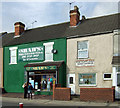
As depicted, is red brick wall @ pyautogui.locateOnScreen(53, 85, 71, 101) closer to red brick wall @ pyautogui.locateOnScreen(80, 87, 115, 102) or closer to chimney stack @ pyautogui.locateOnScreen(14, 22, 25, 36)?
red brick wall @ pyautogui.locateOnScreen(80, 87, 115, 102)

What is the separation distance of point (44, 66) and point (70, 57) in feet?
8.95

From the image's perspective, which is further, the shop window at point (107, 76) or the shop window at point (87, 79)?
the shop window at point (87, 79)

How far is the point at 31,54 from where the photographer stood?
20938 millimetres

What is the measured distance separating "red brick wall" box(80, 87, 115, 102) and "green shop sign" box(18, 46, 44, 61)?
7254mm

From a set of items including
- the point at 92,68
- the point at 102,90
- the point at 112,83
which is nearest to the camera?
the point at 102,90

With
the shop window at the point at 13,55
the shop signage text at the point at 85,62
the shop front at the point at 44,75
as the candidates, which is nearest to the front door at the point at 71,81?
the shop front at the point at 44,75

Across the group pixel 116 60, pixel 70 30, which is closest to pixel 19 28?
pixel 70 30

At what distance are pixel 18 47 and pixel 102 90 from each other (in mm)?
11829

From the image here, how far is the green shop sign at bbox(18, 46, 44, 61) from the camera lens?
20.3 metres

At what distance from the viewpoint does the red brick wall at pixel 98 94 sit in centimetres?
1389

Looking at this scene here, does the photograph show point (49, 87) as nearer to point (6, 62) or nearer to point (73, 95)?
point (73, 95)

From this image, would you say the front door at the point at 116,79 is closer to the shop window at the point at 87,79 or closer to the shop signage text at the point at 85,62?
the shop window at the point at 87,79

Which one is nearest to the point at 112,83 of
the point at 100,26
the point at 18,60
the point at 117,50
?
the point at 117,50

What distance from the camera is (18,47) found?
22031mm
